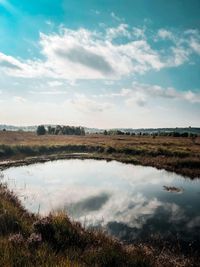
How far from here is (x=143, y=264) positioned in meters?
9.73

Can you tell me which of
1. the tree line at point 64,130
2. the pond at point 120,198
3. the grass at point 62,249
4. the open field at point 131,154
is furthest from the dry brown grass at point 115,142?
the tree line at point 64,130

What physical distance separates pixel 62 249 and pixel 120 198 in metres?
13.3

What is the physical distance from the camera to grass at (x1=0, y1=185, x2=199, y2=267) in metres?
8.38

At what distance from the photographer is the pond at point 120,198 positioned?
1641cm

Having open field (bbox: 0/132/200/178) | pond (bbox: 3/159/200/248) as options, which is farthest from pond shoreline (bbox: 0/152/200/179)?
pond (bbox: 3/159/200/248)

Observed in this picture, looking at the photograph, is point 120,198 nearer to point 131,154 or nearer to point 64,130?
point 131,154

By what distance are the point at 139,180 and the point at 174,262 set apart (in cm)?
2102

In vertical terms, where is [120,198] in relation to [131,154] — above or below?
below

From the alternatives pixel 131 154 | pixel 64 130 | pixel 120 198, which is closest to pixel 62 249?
pixel 120 198

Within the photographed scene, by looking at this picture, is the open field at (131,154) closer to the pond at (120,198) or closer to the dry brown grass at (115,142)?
the dry brown grass at (115,142)

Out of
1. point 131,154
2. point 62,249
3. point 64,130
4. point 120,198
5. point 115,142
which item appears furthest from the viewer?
point 64,130

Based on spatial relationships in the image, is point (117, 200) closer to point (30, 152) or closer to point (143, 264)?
point (143, 264)

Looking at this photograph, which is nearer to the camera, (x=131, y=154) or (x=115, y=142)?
(x=131, y=154)

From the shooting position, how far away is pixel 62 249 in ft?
A: 33.6
